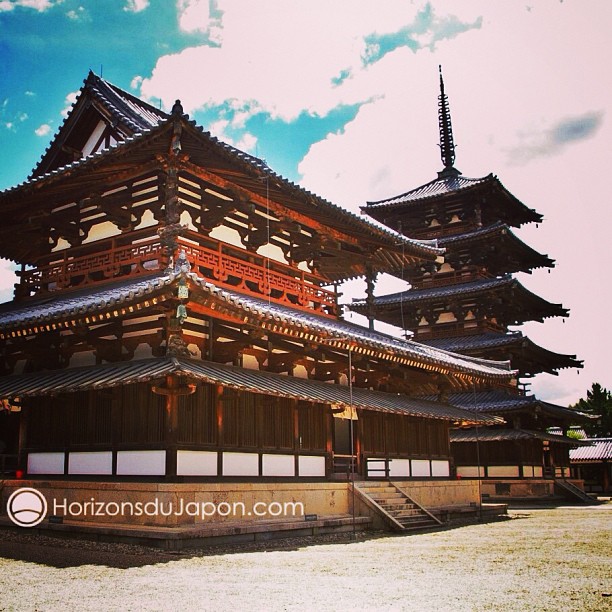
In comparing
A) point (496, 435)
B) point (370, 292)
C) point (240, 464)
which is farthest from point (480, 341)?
point (240, 464)

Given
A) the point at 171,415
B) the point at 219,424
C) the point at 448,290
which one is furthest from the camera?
the point at 448,290

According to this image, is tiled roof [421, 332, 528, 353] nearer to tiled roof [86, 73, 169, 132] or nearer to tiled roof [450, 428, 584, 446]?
tiled roof [450, 428, 584, 446]

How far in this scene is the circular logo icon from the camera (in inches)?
619

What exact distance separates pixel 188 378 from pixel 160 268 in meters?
3.38

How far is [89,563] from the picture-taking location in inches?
449

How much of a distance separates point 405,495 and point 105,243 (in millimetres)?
11089

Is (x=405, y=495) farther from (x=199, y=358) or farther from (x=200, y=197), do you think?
(x=200, y=197)

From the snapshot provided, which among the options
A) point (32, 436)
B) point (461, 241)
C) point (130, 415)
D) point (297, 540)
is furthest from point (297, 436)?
point (461, 241)

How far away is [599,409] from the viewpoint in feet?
199

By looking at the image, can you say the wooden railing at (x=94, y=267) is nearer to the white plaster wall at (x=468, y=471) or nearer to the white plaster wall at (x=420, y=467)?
the white plaster wall at (x=420, y=467)

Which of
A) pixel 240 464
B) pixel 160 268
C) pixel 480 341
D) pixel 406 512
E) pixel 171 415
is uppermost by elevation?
pixel 480 341

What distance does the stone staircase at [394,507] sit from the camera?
1794 cm

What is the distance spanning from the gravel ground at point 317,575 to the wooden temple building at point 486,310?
1968 centimetres

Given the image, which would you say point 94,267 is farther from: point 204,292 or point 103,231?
point 204,292
